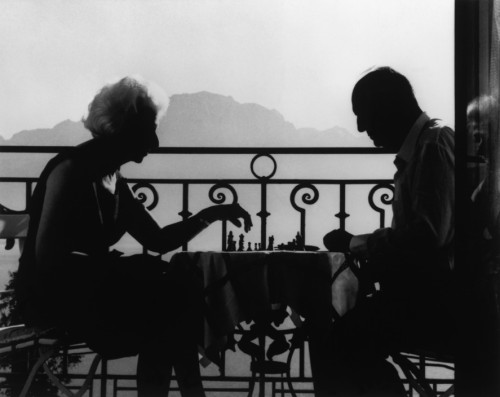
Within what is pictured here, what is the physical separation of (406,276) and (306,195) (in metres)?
1.75

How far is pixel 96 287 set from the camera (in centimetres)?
215

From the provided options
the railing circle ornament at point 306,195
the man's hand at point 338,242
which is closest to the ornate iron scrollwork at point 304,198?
the railing circle ornament at point 306,195

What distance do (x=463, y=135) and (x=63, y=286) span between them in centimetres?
152

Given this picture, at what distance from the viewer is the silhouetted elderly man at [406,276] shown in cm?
204

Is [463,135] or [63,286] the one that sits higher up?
[463,135]

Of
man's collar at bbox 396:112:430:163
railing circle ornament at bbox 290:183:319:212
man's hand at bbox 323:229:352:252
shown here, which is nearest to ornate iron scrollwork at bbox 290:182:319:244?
railing circle ornament at bbox 290:183:319:212

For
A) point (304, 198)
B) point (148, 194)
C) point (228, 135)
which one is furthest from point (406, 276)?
point (228, 135)

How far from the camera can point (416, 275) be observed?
2080 millimetres

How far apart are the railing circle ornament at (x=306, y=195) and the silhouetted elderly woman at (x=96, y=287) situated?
160 cm

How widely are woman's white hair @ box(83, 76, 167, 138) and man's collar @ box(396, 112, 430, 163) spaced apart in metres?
1.16

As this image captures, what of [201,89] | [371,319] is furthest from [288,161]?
[371,319]

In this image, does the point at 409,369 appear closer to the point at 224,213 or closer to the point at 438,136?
the point at 438,136

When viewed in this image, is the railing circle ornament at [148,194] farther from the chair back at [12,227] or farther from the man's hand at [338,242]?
the man's hand at [338,242]

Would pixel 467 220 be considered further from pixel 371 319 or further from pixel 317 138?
pixel 317 138
